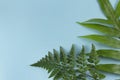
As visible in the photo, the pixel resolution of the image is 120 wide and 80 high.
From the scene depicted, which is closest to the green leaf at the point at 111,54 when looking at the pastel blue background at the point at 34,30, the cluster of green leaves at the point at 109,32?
the cluster of green leaves at the point at 109,32

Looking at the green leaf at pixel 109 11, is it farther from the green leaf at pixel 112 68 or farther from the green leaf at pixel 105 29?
the green leaf at pixel 112 68

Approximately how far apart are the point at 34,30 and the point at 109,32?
0.28 metres

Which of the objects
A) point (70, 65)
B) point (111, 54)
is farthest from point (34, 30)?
point (111, 54)

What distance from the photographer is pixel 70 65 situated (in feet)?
3.75

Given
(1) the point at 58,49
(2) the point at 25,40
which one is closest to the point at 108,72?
(1) the point at 58,49

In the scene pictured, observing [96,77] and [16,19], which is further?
[16,19]

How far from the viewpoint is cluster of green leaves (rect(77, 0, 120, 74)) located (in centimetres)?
113

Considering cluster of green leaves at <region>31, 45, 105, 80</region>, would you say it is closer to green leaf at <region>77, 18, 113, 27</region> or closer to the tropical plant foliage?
the tropical plant foliage

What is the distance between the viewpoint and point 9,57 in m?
Result: 1.22

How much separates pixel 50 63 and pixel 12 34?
193 mm

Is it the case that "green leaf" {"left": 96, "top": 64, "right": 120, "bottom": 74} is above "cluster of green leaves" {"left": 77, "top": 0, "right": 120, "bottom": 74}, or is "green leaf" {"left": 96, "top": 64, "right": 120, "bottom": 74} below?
below

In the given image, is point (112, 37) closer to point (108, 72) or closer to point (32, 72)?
point (108, 72)

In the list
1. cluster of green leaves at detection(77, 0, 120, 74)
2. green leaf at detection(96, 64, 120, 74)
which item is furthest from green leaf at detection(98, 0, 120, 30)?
green leaf at detection(96, 64, 120, 74)

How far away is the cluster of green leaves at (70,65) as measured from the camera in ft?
3.70
